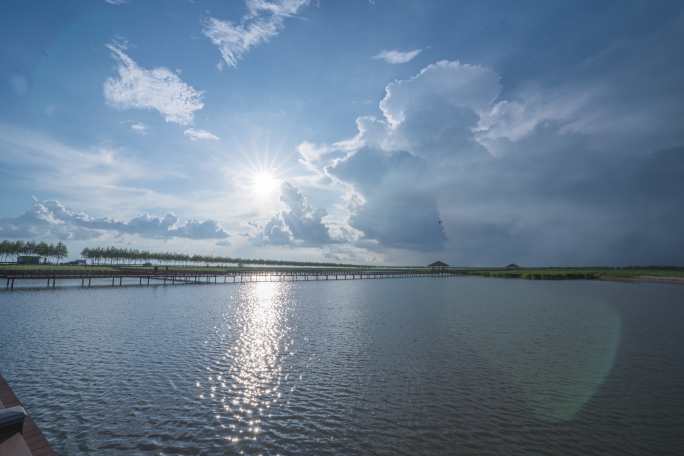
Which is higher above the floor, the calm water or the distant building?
the distant building

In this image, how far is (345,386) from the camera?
16.4 metres

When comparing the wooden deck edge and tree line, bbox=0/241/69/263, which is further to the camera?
tree line, bbox=0/241/69/263

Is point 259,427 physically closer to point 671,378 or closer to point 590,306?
point 671,378

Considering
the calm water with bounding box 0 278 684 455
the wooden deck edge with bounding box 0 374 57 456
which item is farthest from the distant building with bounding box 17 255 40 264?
the wooden deck edge with bounding box 0 374 57 456

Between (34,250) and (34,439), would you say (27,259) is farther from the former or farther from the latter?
(34,439)

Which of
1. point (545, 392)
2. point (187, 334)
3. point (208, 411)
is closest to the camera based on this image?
point (208, 411)

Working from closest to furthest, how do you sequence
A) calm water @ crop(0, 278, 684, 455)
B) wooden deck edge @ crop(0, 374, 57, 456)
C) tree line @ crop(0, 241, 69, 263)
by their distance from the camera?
wooden deck edge @ crop(0, 374, 57, 456) → calm water @ crop(0, 278, 684, 455) → tree line @ crop(0, 241, 69, 263)

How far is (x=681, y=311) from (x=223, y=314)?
55.3m

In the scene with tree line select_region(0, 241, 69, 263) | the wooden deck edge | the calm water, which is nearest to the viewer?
the wooden deck edge

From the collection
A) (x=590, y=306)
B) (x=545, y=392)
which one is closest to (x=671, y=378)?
(x=545, y=392)

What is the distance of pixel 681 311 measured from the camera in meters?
43.3

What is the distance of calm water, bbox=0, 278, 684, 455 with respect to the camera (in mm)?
11625

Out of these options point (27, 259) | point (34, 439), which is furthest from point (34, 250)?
point (34, 439)

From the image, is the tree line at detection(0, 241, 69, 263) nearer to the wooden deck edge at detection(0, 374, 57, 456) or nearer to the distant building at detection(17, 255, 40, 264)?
A: the distant building at detection(17, 255, 40, 264)
